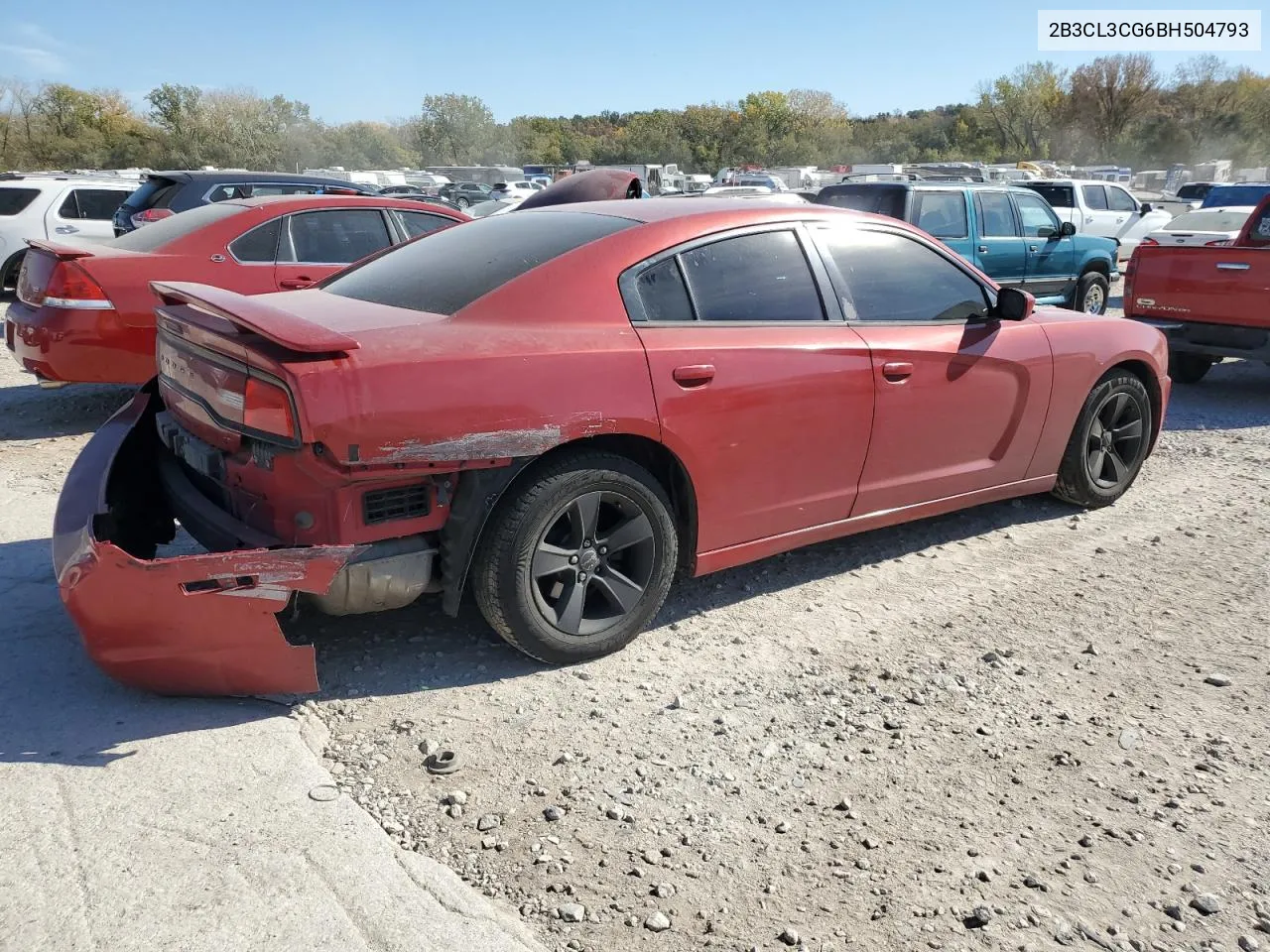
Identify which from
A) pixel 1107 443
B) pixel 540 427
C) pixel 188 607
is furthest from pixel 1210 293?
pixel 188 607

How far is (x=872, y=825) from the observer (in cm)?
278

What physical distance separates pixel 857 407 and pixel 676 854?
208 cm

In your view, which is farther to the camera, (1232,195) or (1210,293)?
(1232,195)

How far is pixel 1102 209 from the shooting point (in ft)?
61.1

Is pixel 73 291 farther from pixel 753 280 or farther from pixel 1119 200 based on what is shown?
pixel 1119 200

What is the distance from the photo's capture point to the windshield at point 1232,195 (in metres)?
20.2

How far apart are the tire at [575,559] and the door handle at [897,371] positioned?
1140 millimetres

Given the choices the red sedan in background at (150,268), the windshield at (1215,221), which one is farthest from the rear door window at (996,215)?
the red sedan in background at (150,268)

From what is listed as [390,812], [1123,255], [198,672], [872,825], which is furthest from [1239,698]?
[1123,255]

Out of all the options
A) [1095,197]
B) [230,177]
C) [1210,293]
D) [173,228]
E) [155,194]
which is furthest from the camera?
[1095,197]

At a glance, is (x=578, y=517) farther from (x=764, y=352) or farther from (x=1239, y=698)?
(x=1239, y=698)

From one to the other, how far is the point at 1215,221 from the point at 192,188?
45.2 ft

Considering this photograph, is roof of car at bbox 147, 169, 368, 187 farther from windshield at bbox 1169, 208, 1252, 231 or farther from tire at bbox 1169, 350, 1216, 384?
windshield at bbox 1169, 208, 1252, 231

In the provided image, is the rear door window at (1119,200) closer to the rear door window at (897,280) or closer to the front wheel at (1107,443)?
the front wheel at (1107,443)
